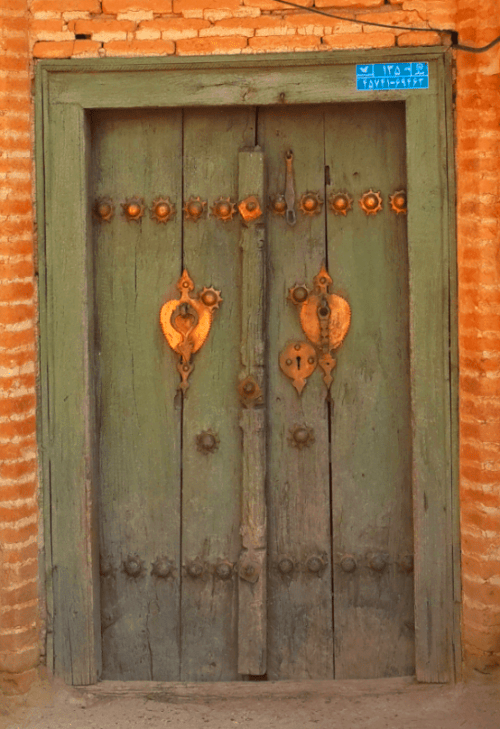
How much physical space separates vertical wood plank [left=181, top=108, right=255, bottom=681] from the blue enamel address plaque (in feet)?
1.60

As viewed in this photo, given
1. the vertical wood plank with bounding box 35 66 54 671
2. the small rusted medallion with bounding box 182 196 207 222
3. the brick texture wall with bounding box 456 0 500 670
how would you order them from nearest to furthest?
the brick texture wall with bounding box 456 0 500 670 → the vertical wood plank with bounding box 35 66 54 671 → the small rusted medallion with bounding box 182 196 207 222

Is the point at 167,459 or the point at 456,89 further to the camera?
the point at 167,459

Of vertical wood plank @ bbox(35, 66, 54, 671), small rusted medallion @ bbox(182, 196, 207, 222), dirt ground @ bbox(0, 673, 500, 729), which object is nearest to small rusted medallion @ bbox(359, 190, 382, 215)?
small rusted medallion @ bbox(182, 196, 207, 222)

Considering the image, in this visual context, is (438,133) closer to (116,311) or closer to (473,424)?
(473,424)

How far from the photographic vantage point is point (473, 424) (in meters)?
3.58

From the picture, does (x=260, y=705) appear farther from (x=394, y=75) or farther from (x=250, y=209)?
(x=394, y=75)

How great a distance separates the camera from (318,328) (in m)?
3.77

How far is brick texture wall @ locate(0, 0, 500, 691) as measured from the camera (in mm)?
3520

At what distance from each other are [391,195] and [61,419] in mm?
1562

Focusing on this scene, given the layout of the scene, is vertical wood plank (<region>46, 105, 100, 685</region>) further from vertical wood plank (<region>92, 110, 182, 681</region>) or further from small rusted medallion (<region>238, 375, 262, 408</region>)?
small rusted medallion (<region>238, 375, 262, 408</region>)

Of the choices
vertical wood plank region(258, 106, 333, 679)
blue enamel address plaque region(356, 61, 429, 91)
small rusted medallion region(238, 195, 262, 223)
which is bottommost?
vertical wood plank region(258, 106, 333, 679)

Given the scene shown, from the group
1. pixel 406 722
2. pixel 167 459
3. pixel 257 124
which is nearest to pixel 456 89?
pixel 257 124

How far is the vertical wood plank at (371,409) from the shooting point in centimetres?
373

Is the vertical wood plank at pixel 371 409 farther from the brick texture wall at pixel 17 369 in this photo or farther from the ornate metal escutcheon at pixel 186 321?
the brick texture wall at pixel 17 369
